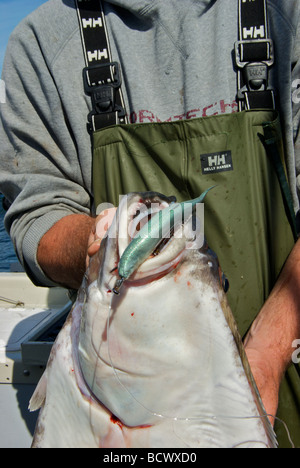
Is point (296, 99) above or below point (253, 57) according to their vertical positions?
below

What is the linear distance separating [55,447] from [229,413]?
0.48m

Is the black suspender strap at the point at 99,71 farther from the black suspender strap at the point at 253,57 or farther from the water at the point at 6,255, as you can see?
the water at the point at 6,255

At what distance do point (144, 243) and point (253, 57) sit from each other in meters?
1.16

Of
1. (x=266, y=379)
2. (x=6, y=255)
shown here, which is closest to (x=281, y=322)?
(x=266, y=379)

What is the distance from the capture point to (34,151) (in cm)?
188

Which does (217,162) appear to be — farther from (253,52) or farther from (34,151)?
(34,151)

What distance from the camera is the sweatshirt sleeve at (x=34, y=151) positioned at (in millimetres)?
1791

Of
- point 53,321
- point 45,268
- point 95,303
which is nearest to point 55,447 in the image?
point 95,303

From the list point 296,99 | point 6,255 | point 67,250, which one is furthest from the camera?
point 6,255

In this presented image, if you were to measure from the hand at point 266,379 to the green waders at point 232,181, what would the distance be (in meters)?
0.27

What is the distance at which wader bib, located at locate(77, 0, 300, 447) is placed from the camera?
5.30ft

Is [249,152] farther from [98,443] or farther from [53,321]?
[53,321]

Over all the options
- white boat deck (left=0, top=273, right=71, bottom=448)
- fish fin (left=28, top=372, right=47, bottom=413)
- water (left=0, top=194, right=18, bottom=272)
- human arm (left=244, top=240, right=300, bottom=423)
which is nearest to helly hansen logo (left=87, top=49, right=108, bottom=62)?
human arm (left=244, top=240, right=300, bottom=423)

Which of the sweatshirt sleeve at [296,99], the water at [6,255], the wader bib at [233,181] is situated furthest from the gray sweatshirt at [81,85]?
the water at [6,255]
